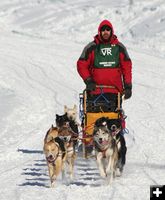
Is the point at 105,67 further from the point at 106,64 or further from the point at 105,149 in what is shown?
the point at 105,149

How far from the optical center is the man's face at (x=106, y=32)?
8.75 m

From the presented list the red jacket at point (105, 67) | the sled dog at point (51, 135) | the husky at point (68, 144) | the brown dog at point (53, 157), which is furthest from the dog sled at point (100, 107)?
the brown dog at point (53, 157)

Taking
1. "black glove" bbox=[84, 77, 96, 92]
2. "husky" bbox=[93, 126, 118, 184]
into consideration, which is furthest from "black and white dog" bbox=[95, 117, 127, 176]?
"black glove" bbox=[84, 77, 96, 92]

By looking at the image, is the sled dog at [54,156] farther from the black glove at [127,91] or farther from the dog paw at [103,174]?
the black glove at [127,91]

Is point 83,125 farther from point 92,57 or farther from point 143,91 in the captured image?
point 143,91

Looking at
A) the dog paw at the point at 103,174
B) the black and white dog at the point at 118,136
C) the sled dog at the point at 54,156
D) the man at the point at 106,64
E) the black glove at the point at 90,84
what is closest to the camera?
the sled dog at the point at 54,156

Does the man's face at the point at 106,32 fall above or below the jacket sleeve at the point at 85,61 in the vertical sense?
above

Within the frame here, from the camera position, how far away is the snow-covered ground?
8266mm

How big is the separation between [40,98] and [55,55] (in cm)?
588

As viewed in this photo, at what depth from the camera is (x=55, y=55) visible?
20.8 metres

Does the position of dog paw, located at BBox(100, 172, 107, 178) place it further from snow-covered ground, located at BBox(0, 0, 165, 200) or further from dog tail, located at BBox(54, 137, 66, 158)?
dog tail, located at BBox(54, 137, 66, 158)

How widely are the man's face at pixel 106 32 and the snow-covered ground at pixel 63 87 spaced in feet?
6.40

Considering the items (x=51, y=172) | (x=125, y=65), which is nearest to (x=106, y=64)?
(x=125, y=65)

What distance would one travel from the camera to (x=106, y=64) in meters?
8.94
